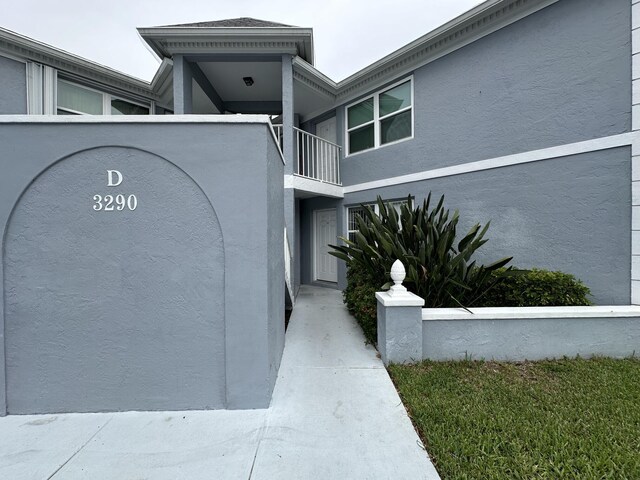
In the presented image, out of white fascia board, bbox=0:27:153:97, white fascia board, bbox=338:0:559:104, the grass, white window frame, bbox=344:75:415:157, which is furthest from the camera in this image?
white window frame, bbox=344:75:415:157

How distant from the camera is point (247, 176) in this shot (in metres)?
2.74

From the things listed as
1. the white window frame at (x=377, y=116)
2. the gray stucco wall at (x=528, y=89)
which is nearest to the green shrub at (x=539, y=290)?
the gray stucco wall at (x=528, y=89)

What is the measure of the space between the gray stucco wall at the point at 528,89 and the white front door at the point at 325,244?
116 inches

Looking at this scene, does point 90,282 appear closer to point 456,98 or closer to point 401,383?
point 401,383

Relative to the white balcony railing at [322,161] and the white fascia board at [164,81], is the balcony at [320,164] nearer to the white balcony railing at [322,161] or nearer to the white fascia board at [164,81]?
the white balcony railing at [322,161]

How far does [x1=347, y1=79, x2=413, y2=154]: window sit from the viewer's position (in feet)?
23.5

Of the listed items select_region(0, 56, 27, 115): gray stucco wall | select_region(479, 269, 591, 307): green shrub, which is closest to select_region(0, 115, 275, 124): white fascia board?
select_region(479, 269, 591, 307): green shrub

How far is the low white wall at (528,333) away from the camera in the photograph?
3729 millimetres

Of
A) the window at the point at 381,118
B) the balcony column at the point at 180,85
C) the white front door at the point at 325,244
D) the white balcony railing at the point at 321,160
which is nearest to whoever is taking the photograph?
the balcony column at the point at 180,85

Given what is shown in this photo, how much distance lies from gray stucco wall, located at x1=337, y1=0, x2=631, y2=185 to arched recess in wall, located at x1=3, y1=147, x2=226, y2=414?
5.80 meters

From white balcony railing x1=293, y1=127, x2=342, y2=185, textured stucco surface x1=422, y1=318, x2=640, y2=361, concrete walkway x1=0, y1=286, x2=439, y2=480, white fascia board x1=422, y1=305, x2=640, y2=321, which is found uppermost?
white balcony railing x1=293, y1=127, x2=342, y2=185

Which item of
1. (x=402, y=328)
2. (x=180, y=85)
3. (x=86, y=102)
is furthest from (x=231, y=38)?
(x=402, y=328)

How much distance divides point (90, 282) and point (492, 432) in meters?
3.91

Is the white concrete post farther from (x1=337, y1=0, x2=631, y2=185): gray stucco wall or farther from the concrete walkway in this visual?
(x1=337, y1=0, x2=631, y2=185): gray stucco wall
